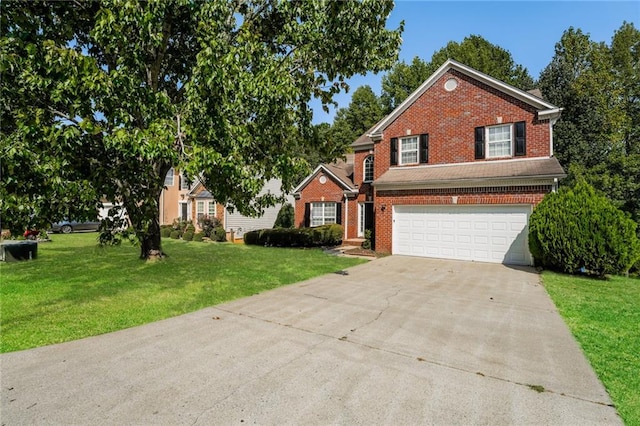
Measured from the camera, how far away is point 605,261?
32.9ft

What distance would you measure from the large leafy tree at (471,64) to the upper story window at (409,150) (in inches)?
752

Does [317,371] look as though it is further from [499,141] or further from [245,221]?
[245,221]

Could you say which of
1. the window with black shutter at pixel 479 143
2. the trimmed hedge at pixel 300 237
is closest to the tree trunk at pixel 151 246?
the trimmed hedge at pixel 300 237

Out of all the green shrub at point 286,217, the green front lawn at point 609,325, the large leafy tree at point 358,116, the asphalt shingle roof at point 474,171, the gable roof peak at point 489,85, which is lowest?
the green front lawn at point 609,325

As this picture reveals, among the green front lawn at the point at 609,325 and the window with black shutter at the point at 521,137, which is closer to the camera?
the green front lawn at the point at 609,325

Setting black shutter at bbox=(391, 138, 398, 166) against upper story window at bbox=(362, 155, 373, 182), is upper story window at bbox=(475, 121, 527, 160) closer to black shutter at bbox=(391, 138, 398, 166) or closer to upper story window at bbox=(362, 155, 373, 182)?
black shutter at bbox=(391, 138, 398, 166)

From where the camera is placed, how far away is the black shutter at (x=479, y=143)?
14.2 meters

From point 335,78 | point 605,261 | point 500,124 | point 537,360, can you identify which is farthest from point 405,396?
point 500,124

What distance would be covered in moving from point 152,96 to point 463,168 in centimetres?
1210

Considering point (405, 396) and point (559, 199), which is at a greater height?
point (559, 199)

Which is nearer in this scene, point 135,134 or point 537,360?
point 537,360

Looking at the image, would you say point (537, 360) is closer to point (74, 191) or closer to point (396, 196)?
point (74, 191)

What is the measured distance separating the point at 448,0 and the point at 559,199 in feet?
23.3

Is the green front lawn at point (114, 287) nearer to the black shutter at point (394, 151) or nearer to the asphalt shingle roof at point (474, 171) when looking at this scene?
the asphalt shingle roof at point (474, 171)
